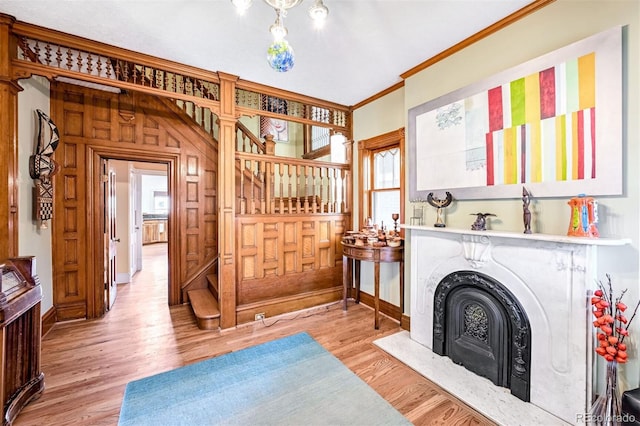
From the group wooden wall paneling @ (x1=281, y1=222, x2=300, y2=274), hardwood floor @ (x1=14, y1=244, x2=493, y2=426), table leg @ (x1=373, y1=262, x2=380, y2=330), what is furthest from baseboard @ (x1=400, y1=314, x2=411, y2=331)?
wooden wall paneling @ (x1=281, y1=222, x2=300, y2=274)

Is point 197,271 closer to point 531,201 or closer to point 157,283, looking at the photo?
point 157,283

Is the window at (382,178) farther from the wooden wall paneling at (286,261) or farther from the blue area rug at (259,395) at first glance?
the blue area rug at (259,395)

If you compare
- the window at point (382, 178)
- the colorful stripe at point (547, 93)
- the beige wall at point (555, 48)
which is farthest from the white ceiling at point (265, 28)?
the window at point (382, 178)

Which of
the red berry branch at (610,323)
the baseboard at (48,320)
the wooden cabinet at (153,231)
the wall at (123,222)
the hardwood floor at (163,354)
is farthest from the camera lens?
the wooden cabinet at (153,231)

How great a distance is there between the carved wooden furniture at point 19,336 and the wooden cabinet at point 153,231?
9.07 metres

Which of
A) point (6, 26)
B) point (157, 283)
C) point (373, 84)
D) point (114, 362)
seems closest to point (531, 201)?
point (373, 84)

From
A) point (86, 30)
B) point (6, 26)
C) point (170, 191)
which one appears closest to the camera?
point (6, 26)

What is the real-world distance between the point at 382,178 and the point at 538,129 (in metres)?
1.93

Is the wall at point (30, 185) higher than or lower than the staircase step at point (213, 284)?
higher

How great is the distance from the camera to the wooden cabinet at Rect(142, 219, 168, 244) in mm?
9969

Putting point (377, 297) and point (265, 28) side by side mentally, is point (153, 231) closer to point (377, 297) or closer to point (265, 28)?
point (377, 297)

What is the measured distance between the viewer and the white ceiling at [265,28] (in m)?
1.99

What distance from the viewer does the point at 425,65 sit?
274 cm

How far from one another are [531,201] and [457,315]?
1.15 m
